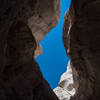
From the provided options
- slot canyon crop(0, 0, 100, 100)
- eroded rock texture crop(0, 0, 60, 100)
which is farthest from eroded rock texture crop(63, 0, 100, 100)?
eroded rock texture crop(0, 0, 60, 100)

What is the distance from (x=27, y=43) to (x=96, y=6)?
3091 millimetres

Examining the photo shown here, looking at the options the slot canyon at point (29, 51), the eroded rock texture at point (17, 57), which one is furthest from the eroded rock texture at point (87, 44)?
the eroded rock texture at point (17, 57)

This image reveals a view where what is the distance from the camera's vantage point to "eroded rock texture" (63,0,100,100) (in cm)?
343

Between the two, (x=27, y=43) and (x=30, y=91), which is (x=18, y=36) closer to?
(x=27, y=43)

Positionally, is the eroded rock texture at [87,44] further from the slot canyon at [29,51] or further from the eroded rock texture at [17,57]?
the eroded rock texture at [17,57]

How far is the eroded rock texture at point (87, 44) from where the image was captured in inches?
135

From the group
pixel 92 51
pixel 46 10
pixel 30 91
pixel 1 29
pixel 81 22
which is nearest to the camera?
pixel 1 29

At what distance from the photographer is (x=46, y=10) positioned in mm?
6324

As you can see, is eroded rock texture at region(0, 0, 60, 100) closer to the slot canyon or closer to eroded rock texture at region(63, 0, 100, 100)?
the slot canyon

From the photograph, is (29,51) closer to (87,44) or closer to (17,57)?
(17,57)

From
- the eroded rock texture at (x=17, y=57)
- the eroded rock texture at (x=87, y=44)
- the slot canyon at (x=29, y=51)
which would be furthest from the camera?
the eroded rock texture at (x=87, y=44)

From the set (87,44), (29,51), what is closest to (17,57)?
(29,51)

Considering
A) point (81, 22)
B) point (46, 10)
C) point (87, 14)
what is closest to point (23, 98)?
point (81, 22)

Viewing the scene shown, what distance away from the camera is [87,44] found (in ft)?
12.2
